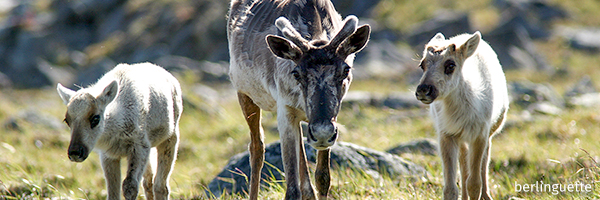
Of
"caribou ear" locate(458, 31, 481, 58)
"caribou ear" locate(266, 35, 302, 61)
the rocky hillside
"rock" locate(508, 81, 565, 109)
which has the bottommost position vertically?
the rocky hillside

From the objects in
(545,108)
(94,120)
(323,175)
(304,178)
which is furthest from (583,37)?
(94,120)

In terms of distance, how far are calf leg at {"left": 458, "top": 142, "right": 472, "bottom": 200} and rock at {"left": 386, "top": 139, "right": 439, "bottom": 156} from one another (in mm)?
1825

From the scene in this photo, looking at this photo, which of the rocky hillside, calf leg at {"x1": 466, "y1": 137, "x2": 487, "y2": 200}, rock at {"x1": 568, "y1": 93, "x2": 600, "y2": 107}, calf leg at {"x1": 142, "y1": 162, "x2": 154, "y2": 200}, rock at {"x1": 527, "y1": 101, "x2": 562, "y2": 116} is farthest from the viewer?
the rocky hillside

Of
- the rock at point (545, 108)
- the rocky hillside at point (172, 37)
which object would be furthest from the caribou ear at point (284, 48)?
the rocky hillside at point (172, 37)

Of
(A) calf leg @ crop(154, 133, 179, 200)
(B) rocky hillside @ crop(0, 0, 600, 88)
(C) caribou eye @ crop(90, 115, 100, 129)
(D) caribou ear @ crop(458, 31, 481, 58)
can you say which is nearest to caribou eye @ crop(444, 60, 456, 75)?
(D) caribou ear @ crop(458, 31, 481, 58)

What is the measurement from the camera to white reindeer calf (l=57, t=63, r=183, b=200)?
5641 mm

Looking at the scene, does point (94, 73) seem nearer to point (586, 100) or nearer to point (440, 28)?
point (440, 28)

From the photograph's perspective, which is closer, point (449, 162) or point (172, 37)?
point (449, 162)

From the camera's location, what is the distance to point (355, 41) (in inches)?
203

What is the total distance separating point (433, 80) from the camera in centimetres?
579

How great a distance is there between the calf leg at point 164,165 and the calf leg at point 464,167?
3441 mm

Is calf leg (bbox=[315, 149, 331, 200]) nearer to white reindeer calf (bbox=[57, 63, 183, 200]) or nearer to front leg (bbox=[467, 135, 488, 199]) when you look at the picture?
front leg (bbox=[467, 135, 488, 199])

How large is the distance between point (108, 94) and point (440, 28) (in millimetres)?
25328

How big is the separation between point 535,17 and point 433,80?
29131mm
